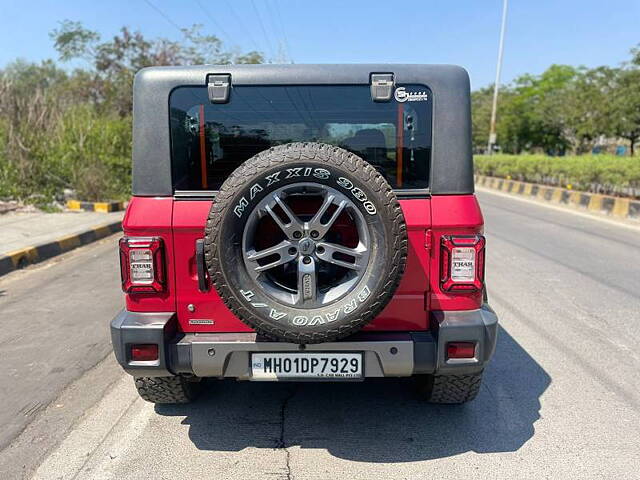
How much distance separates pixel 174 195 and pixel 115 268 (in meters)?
5.40

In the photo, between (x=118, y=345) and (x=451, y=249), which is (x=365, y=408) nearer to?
(x=451, y=249)

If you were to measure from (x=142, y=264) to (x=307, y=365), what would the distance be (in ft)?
3.40

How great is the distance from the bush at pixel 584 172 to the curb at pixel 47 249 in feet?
43.6

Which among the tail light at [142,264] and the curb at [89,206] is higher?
the tail light at [142,264]

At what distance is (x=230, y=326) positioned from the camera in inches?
116

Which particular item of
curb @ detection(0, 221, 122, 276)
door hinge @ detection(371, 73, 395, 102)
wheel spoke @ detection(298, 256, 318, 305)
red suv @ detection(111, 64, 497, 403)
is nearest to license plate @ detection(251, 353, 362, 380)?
red suv @ detection(111, 64, 497, 403)

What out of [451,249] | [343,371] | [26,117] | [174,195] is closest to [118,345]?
[174,195]

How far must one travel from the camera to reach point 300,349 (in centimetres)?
278

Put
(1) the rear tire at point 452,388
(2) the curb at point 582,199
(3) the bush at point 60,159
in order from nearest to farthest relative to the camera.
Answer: (1) the rear tire at point 452,388 → (3) the bush at point 60,159 → (2) the curb at point 582,199

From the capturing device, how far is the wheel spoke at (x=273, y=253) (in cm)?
261

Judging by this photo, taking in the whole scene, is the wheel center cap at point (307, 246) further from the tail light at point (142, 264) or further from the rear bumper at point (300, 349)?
the tail light at point (142, 264)

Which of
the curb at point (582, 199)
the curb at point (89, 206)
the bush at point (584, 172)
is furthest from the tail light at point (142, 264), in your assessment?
the bush at point (584, 172)

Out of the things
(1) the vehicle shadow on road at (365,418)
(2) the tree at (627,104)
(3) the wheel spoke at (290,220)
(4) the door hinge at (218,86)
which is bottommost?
(1) the vehicle shadow on road at (365,418)

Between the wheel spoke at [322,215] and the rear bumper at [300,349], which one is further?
the rear bumper at [300,349]
